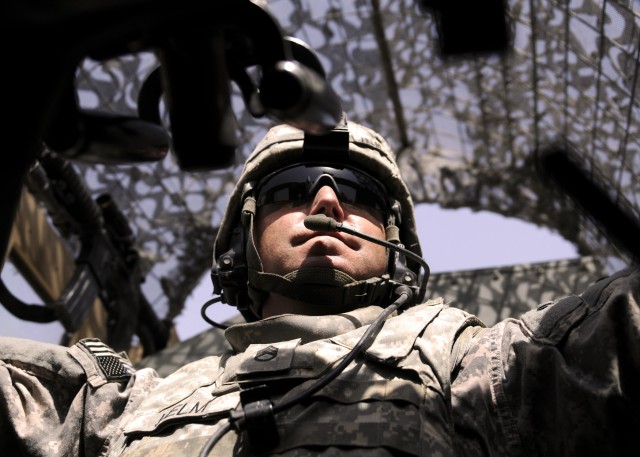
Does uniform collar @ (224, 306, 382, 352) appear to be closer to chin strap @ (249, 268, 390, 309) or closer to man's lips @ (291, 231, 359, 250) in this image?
chin strap @ (249, 268, 390, 309)

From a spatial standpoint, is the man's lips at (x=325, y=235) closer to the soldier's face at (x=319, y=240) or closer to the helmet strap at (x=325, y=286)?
the soldier's face at (x=319, y=240)

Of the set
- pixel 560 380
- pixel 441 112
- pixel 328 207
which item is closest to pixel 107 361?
pixel 328 207

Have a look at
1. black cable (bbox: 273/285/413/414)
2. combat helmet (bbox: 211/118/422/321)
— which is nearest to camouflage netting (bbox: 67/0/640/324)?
combat helmet (bbox: 211/118/422/321)

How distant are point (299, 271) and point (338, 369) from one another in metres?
0.85

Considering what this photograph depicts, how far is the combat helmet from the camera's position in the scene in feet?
12.7

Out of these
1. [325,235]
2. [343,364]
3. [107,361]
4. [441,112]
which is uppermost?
[343,364]

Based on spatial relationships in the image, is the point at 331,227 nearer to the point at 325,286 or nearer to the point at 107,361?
the point at 325,286

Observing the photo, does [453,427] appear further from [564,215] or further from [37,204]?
[564,215]

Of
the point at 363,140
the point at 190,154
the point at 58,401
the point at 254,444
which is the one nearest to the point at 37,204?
the point at 363,140

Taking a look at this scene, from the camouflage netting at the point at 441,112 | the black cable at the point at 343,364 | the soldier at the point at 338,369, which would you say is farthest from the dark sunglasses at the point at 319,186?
the camouflage netting at the point at 441,112

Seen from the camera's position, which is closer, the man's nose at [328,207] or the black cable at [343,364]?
the black cable at [343,364]

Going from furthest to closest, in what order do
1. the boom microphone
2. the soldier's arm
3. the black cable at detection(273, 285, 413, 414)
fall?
the boom microphone
the black cable at detection(273, 285, 413, 414)
the soldier's arm

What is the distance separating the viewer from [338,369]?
3061 mm

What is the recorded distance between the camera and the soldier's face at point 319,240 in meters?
3.90
